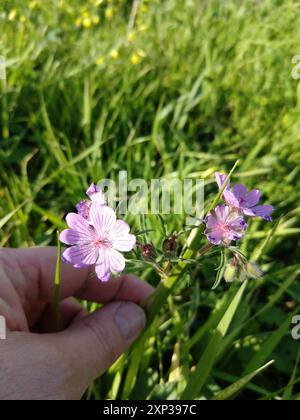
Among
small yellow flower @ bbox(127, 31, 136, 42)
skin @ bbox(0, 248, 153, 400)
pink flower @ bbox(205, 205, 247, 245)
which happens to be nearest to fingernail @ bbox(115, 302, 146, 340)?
skin @ bbox(0, 248, 153, 400)

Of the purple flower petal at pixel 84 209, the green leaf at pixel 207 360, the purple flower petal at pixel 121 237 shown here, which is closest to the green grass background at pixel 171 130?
the green leaf at pixel 207 360

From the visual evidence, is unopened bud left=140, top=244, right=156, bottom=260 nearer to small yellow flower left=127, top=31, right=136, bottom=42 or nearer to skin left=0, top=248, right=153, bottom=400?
skin left=0, top=248, right=153, bottom=400

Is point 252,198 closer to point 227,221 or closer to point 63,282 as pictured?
point 227,221

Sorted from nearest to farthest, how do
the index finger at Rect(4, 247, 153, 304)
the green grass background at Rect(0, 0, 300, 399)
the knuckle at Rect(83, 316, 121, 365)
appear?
the knuckle at Rect(83, 316, 121, 365) < the index finger at Rect(4, 247, 153, 304) < the green grass background at Rect(0, 0, 300, 399)

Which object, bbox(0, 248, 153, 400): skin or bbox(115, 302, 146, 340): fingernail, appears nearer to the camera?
bbox(0, 248, 153, 400): skin

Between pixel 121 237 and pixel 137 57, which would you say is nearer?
pixel 121 237

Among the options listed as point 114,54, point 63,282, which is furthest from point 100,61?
point 63,282

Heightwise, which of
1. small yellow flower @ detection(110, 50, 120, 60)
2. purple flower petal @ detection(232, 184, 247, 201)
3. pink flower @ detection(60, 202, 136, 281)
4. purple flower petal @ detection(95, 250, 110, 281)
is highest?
small yellow flower @ detection(110, 50, 120, 60)
